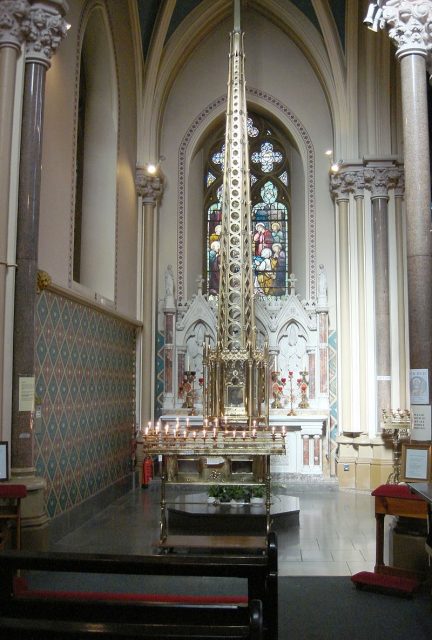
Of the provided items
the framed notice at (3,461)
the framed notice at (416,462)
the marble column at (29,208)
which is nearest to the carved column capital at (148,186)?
the marble column at (29,208)

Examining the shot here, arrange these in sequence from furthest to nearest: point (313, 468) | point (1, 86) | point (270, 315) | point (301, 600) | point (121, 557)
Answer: point (270, 315)
point (313, 468)
point (1, 86)
point (301, 600)
point (121, 557)

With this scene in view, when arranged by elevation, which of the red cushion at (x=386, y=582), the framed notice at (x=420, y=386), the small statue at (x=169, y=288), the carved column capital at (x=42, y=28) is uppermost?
the carved column capital at (x=42, y=28)

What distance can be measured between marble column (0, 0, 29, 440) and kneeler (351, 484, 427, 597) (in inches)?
160

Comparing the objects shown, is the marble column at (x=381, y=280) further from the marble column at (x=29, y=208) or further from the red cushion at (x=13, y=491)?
the red cushion at (x=13, y=491)

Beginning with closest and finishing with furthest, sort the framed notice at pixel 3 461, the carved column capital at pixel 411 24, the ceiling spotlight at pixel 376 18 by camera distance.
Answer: the framed notice at pixel 3 461 < the carved column capital at pixel 411 24 < the ceiling spotlight at pixel 376 18

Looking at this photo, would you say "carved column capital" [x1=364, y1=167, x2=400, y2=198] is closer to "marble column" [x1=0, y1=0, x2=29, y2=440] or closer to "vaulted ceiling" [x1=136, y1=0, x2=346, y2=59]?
"vaulted ceiling" [x1=136, y1=0, x2=346, y2=59]

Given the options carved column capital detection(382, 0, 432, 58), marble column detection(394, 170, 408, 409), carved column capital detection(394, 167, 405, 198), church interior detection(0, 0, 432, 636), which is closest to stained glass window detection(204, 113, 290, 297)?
church interior detection(0, 0, 432, 636)

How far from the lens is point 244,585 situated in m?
6.62

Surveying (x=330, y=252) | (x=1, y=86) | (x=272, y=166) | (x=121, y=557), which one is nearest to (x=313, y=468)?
(x=330, y=252)

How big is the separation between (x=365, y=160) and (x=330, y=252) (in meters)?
2.15

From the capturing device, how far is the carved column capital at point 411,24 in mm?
8078

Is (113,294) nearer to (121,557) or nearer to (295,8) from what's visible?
(295,8)

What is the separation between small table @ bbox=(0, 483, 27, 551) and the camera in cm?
657

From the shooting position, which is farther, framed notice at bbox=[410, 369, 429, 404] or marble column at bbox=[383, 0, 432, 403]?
marble column at bbox=[383, 0, 432, 403]
